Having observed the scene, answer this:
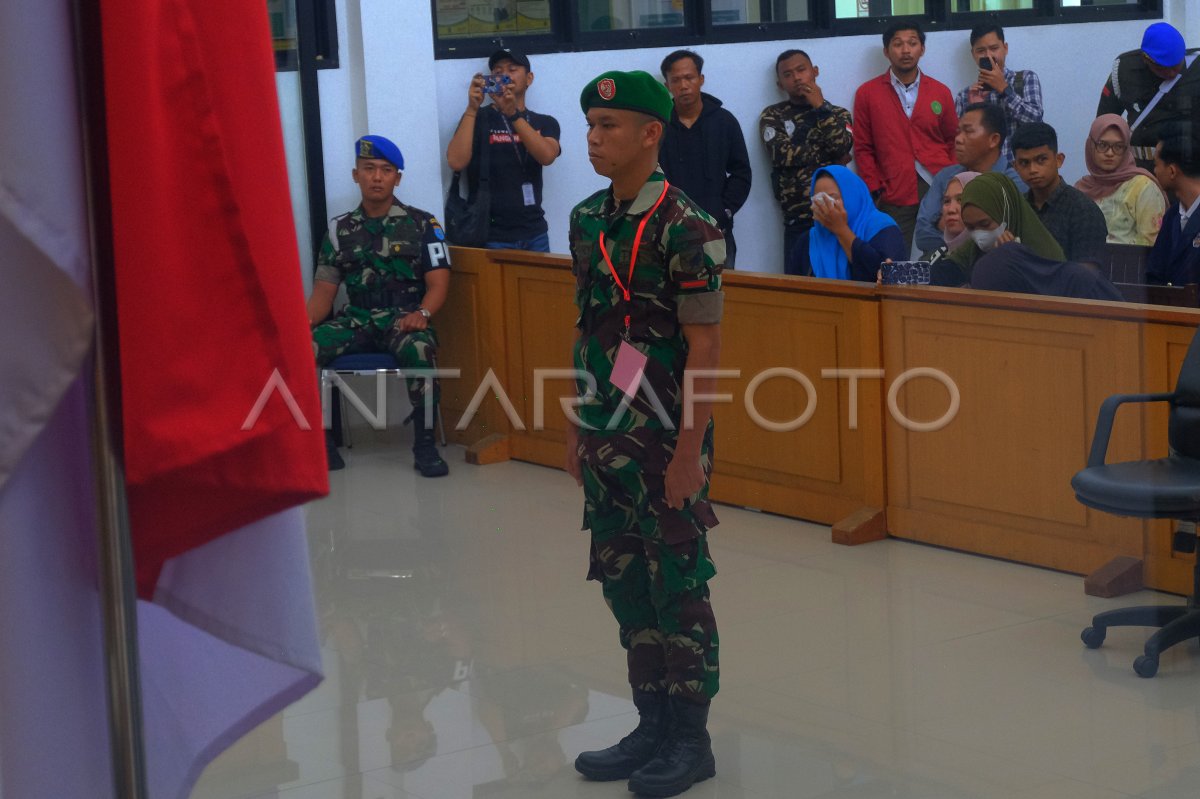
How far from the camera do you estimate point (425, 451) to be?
6.95m

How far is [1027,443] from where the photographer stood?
4.95 m

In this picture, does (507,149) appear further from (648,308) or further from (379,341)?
(648,308)

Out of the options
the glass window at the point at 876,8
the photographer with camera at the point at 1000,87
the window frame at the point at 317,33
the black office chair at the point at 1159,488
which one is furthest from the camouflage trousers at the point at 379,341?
the glass window at the point at 876,8

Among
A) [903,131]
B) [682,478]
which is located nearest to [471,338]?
[903,131]

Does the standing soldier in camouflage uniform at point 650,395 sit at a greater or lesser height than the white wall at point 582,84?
lesser

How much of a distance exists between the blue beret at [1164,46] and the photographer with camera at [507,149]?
2882mm

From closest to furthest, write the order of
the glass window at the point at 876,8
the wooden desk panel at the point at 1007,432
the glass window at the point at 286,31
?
the wooden desk panel at the point at 1007,432 < the glass window at the point at 286,31 < the glass window at the point at 876,8

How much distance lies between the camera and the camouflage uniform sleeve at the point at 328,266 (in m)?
7.20

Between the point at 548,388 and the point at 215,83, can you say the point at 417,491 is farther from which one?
the point at 215,83

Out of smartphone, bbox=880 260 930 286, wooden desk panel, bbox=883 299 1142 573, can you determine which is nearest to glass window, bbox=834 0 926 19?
smartphone, bbox=880 260 930 286

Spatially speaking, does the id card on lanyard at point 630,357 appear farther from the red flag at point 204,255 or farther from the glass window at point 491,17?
the glass window at point 491,17

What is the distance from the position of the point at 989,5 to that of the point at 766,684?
695 centimetres

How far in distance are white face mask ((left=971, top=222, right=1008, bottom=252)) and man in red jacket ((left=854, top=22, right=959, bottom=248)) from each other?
3.06m

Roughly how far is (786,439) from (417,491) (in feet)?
5.59
